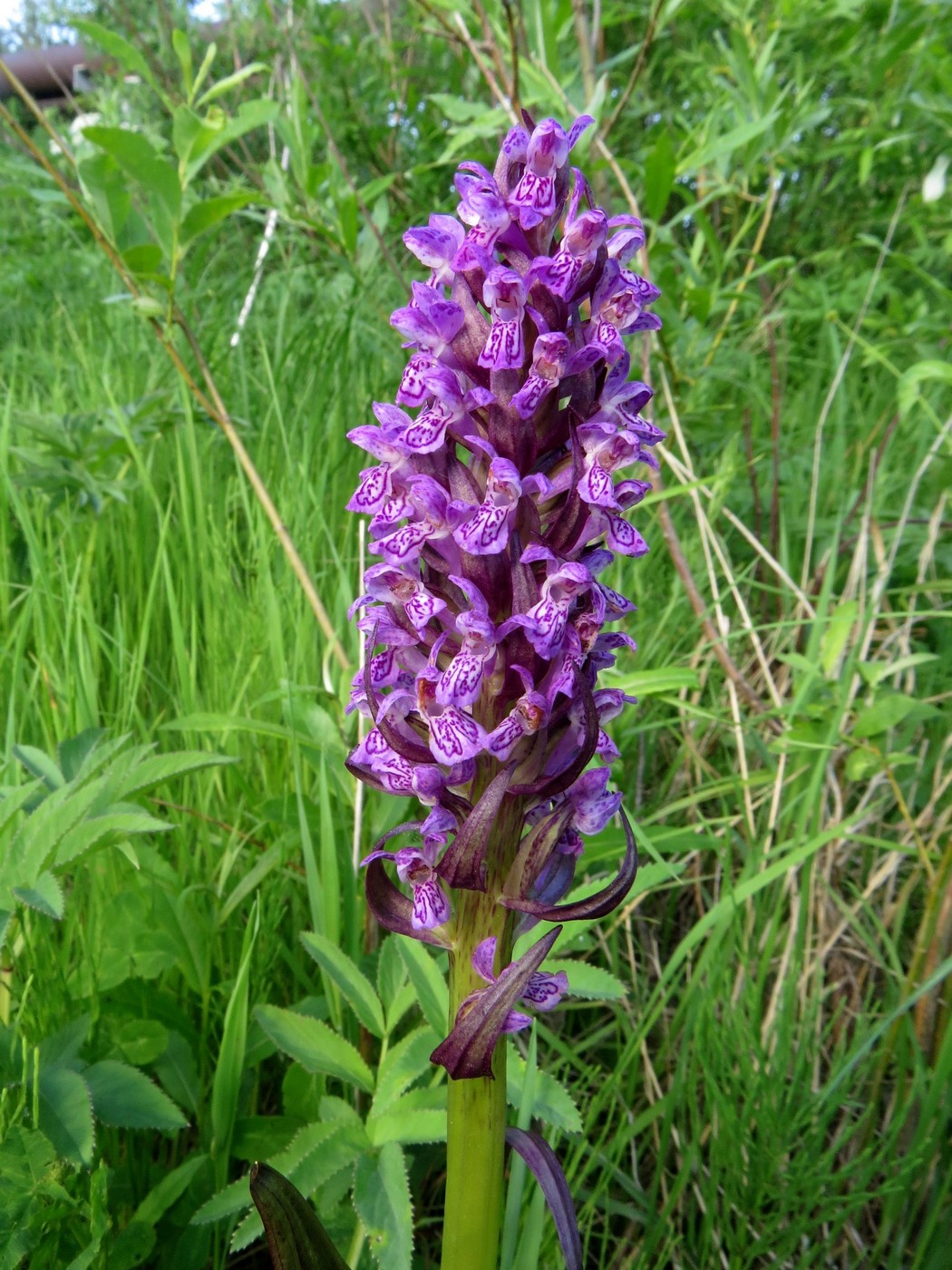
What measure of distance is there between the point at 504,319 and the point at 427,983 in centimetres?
86

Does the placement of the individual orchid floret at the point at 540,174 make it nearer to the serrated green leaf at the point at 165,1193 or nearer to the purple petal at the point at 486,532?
the purple petal at the point at 486,532

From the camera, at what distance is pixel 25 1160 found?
1030 millimetres

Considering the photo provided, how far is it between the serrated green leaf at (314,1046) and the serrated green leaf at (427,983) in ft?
0.38

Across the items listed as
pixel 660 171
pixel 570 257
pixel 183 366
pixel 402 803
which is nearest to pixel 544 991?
pixel 402 803

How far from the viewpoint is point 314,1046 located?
126 cm

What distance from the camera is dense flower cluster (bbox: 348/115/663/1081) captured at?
92cm

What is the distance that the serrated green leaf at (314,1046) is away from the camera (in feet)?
4.04

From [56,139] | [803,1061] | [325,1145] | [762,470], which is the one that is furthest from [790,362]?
[325,1145]

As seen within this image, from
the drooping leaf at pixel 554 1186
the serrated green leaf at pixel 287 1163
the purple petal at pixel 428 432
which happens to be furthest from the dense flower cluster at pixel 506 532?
the serrated green leaf at pixel 287 1163

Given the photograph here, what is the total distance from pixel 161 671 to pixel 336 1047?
1208mm

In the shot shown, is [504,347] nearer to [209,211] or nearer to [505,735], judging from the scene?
[505,735]

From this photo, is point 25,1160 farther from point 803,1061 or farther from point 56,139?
point 56,139

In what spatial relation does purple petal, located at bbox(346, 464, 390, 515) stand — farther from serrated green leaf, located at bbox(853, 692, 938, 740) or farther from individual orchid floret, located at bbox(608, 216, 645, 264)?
serrated green leaf, located at bbox(853, 692, 938, 740)

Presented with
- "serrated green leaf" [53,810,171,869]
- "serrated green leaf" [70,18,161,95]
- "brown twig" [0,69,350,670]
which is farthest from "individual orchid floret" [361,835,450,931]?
"serrated green leaf" [70,18,161,95]
